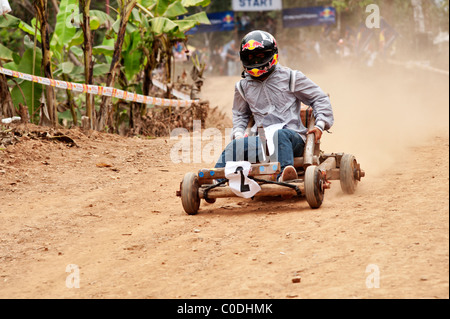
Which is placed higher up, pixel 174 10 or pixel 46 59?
pixel 174 10

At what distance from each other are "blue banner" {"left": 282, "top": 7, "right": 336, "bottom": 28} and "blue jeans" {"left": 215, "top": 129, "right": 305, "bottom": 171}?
30854mm

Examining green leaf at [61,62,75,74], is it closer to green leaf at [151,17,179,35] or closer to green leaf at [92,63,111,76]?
green leaf at [92,63,111,76]

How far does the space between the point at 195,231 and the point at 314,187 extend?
1136 mm

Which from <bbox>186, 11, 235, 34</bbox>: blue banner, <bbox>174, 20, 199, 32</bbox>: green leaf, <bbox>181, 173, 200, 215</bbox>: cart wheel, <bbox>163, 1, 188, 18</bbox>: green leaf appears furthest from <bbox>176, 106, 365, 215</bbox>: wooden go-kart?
<bbox>186, 11, 235, 34</bbox>: blue banner

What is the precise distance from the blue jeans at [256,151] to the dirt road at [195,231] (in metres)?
0.48

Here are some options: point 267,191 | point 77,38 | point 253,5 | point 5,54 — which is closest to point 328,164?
point 267,191

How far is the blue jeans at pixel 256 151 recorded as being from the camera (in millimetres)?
6723

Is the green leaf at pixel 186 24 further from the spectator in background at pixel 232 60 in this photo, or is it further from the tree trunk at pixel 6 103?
the spectator in background at pixel 232 60

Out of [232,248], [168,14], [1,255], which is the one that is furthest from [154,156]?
[232,248]

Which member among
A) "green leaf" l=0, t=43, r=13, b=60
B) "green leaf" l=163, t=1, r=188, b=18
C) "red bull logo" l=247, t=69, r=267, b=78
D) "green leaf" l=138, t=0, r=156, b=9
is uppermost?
"green leaf" l=138, t=0, r=156, b=9

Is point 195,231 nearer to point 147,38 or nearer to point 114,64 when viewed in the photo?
point 114,64

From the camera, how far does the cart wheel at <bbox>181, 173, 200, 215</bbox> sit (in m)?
6.60

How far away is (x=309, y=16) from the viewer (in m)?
36.7

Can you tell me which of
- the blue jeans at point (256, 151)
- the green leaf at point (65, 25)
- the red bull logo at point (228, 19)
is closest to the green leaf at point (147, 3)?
the green leaf at point (65, 25)
